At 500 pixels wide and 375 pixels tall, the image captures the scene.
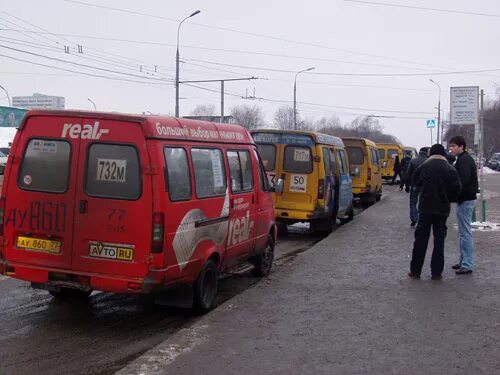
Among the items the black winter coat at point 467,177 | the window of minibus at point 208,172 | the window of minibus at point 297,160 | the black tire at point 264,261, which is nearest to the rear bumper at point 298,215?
the window of minibus at point 297,160

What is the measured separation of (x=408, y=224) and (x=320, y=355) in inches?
405

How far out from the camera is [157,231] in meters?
5.57

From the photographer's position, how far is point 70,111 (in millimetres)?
5898

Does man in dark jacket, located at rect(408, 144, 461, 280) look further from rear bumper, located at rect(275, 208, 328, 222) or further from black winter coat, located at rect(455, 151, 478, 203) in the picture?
rear bumper, located at rect(275, 208, 328, 222)

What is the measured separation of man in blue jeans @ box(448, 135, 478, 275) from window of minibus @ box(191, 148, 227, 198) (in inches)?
130

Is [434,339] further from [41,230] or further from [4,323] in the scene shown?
[4,323]

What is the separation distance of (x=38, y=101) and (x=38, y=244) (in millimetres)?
99643

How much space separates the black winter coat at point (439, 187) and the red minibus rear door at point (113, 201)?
3880mm

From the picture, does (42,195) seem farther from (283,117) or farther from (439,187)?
(283,117)

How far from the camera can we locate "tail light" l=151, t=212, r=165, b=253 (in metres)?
5.57

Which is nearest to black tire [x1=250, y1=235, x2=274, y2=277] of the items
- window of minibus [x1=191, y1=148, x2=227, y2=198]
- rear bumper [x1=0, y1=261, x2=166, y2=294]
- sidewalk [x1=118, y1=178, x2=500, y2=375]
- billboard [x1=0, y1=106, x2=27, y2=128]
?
sidewalk [x1=118, y1=178, x2=500, y2=375]

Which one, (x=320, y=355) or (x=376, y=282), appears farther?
Result: (x=376, y=282)

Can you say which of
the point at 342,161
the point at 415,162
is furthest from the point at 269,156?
the point at 415,162

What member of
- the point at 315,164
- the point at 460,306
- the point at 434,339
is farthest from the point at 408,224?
the point at 434,339
